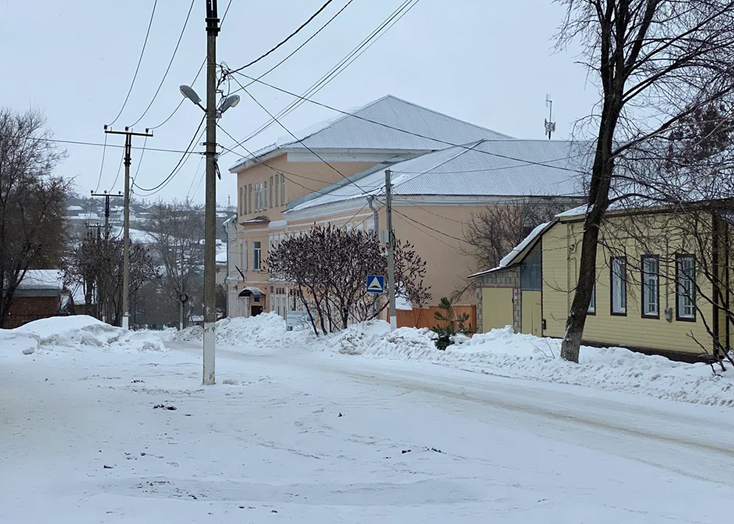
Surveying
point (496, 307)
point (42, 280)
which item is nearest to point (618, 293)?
point (496, 307)

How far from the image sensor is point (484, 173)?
44.6 meters

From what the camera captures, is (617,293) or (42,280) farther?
(42,280)

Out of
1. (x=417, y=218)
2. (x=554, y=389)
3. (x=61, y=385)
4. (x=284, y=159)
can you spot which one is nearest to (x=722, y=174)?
(x=554, y=389)

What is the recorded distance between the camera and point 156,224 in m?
99.9

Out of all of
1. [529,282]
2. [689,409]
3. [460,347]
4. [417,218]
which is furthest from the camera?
[417,218]

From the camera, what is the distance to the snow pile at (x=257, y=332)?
3726cm

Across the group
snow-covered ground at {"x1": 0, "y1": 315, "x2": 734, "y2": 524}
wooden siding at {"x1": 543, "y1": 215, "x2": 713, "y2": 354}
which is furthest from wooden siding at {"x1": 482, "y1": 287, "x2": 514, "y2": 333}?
snow-covered ground at {"x1": 0, "y1": 315, "x2": 734, "y2": 524}

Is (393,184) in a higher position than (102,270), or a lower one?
higher

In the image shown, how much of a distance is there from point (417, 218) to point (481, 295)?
25.7 feet

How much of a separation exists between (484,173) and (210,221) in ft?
93.3

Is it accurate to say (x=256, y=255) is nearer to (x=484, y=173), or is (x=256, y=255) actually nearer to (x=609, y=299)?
(x=484, y=173)

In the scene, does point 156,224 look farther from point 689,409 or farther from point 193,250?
point 689,409

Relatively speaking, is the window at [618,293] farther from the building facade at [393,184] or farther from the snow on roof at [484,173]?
the snow on roof at [484,173]

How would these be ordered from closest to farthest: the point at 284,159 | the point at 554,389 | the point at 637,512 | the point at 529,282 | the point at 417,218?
1. the point at 637,512
2. the point at 554,389
3. the point at 529,282
4. the point at 417,218
5. the point at 284,159
